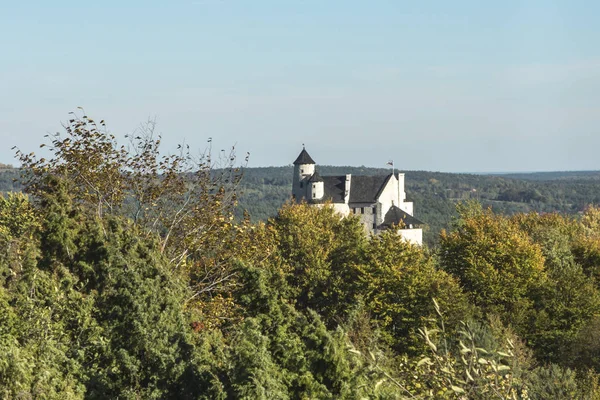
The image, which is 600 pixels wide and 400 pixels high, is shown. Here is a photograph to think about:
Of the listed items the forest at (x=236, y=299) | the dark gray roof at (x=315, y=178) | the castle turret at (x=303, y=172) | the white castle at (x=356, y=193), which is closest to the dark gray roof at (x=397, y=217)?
the white castle at (x=356, y=193)

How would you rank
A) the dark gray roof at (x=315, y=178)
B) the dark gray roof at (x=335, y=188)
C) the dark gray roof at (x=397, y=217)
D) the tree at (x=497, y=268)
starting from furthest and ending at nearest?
the dark gray roof at (x=335, y=188) → the dark gray roof at (x=315, y=178) → the dark gray roof at (x=397, y=217) → the tree at (x=497, y=268)

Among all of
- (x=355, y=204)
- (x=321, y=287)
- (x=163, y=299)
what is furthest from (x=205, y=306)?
(x=355, y=204)

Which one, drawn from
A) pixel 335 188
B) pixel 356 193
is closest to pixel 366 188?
pixel 356 193

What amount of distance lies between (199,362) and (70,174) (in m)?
14.8

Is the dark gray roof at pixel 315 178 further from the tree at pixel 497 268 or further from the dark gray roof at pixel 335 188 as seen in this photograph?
the tree at pixel 497 268

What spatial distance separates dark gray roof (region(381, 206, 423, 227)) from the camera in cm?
11285

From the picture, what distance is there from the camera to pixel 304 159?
118 metres

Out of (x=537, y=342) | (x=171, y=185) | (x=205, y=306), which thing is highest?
(x=171, y=185)

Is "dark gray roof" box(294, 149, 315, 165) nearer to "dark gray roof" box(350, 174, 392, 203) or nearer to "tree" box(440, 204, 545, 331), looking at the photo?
"dark gray roof" box(350, 174, 392, 203)

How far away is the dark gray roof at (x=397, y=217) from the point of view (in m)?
113

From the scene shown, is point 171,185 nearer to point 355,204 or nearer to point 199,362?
point 199,362

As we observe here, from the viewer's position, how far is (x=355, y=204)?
11950 cm

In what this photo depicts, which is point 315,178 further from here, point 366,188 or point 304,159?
point 366,188

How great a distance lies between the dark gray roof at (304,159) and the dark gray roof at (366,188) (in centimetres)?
744
